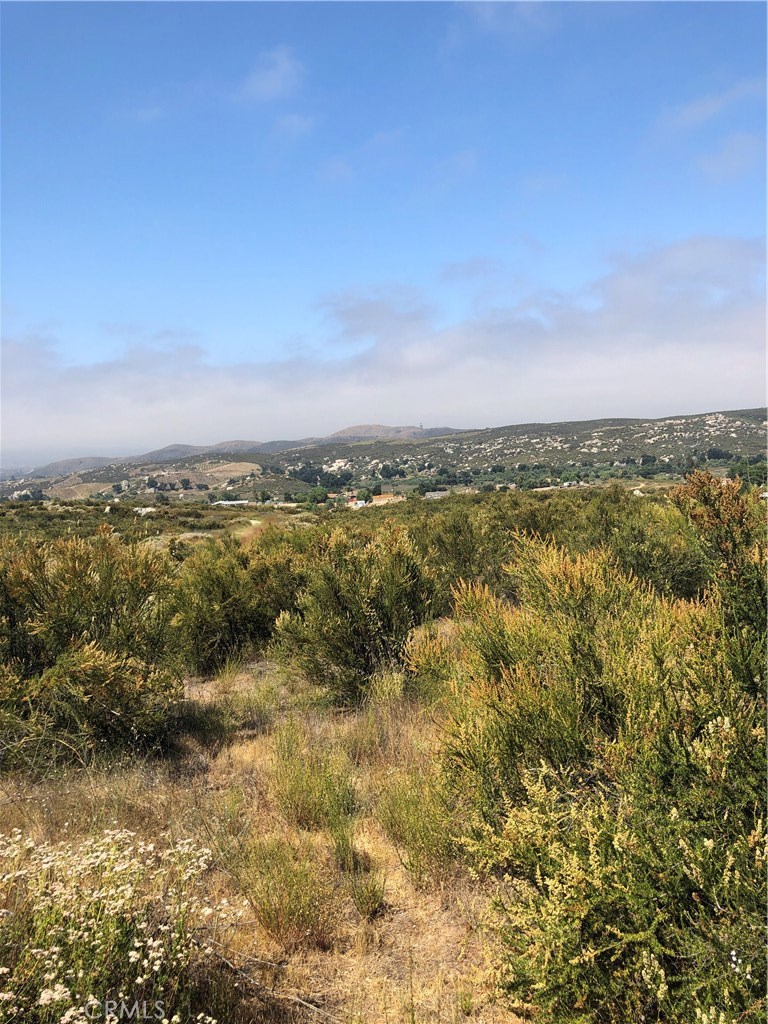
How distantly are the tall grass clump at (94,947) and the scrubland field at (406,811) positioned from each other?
0.01 metres

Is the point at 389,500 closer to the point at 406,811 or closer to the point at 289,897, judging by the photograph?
the point at 406,811

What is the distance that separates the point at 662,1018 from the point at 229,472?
184324 millimetres

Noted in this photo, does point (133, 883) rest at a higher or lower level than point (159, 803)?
higher

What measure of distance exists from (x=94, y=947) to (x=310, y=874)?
4.05 feet

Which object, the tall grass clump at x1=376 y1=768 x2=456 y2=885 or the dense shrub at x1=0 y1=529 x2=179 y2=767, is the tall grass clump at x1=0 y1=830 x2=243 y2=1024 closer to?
the tall grass clump at x1=376 y1=768 x2=456 y2=885

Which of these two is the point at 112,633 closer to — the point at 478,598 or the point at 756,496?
the point at 478,598

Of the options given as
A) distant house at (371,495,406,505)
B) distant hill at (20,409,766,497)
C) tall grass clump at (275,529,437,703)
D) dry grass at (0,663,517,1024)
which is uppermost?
distant hill at (20,409,766,497)

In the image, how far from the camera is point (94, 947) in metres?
1.95

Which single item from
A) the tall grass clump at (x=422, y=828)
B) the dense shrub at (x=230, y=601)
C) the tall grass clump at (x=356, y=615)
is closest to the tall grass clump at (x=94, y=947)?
the tall grass clump at (x=422, y=828)

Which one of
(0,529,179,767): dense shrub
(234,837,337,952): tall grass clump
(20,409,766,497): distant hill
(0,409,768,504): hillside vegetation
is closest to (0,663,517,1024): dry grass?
(234,837,337,952): tall grass clump

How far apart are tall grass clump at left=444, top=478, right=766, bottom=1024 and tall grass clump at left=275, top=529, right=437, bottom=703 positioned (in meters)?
3.00

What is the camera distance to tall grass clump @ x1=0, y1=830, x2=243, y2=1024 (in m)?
1.76

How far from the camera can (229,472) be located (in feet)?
580

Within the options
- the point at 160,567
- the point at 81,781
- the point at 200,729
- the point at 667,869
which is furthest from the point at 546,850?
the point at 160,567
